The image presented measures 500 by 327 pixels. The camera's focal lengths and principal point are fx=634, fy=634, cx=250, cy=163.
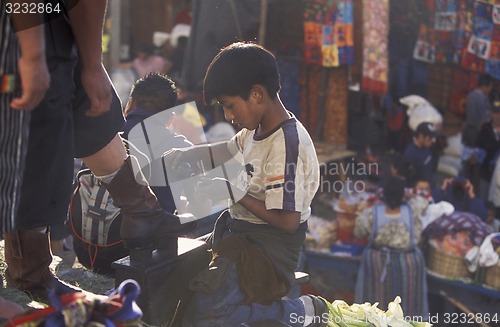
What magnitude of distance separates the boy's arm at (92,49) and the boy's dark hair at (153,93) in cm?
153

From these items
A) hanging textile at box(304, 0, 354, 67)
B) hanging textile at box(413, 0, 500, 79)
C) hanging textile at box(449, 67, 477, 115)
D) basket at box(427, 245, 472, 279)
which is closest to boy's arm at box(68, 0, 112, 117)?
basket at box(427, 245, 472, 279)

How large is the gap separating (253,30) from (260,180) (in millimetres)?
5189

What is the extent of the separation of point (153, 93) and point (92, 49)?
5.47 feet

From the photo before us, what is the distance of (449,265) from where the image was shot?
6113 millimetres

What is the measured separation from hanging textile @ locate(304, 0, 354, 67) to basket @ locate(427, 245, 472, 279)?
3112mm

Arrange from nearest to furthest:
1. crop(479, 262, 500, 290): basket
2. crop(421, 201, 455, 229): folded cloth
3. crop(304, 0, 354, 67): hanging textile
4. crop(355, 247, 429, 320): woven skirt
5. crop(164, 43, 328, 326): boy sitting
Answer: crop(164, 43, 328, 326): boy sitting, crop(479, 262, 500, 290): basket, crop(355, 247, 429, 320): woven skirt, crop(421, 201, 455, 229): folded cloth, crop(304, 0, 354, 67): hanging textile

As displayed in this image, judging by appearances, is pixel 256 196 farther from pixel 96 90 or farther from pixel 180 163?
pixel 96 90

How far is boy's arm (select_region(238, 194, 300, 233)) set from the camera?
290 cm

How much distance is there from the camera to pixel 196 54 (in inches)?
309

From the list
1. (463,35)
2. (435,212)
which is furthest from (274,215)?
(463,35)

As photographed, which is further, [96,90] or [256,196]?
[256,196]

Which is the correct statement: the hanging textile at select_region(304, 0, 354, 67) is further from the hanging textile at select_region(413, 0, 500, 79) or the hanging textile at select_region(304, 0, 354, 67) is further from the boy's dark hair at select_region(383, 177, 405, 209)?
the boy's dark hair at select_region(383, 177, 405, 209)

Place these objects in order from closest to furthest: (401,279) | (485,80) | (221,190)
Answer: (221,190)
(401,279)
(485,80)

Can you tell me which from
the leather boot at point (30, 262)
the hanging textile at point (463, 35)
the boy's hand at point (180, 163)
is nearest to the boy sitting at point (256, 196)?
the boy's hand at point (180, 163)
